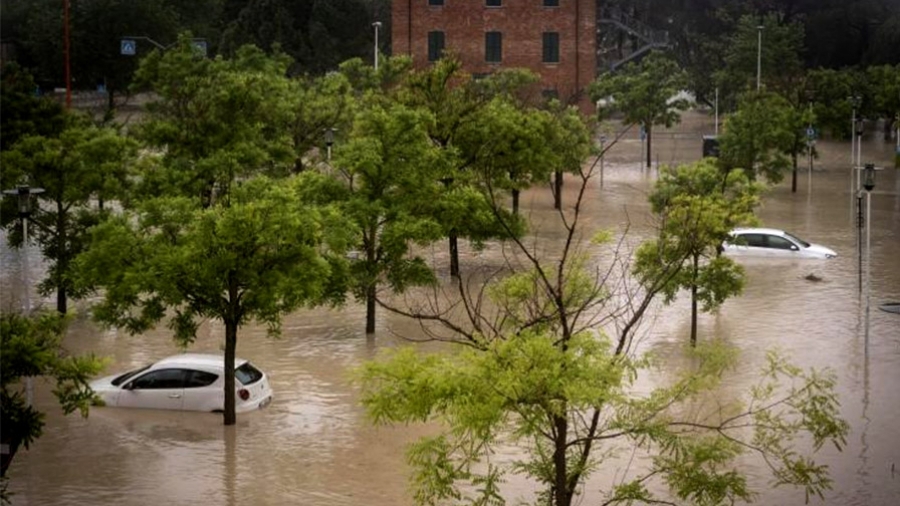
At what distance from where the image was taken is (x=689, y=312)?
114ft

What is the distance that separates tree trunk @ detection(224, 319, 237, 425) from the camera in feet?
79.0

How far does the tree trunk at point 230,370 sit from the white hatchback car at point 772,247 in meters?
20.2

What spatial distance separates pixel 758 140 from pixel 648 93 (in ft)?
54.2

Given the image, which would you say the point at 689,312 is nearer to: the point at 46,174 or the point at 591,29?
the point at 46,174

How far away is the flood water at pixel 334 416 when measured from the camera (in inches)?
864

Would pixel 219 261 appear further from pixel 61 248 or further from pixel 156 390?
pixel 61 248

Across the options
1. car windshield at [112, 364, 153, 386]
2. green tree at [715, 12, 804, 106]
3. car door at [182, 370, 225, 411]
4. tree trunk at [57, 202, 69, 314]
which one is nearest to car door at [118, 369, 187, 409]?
car door at [182, 370, 225, 411]

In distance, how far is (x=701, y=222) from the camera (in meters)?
27.6

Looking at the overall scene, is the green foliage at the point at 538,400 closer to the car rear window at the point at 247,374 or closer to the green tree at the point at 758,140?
the car rear window at the point at 247,374

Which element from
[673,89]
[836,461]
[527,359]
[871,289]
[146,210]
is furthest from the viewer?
[673,89]

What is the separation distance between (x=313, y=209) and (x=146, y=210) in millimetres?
2584

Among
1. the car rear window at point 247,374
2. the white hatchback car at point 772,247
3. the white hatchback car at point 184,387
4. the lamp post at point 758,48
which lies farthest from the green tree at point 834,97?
the white hatchback car at point 184,387

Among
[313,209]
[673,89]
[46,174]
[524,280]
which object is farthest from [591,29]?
[524,280]

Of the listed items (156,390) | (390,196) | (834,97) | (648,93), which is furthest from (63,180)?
(834,97)
